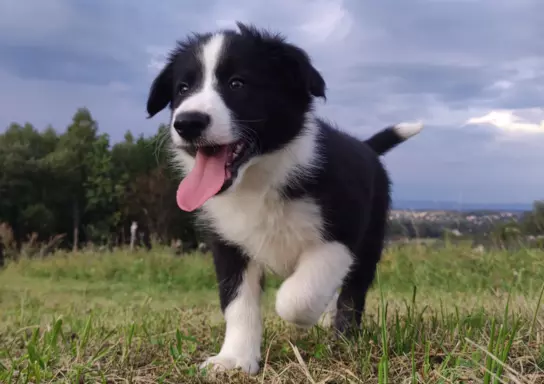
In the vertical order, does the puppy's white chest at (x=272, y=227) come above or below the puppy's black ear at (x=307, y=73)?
below

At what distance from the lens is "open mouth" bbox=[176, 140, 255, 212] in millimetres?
2787

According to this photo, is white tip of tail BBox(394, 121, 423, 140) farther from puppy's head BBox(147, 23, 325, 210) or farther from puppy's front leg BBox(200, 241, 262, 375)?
puppy's front leg BBox(200, 241, 262, 375)

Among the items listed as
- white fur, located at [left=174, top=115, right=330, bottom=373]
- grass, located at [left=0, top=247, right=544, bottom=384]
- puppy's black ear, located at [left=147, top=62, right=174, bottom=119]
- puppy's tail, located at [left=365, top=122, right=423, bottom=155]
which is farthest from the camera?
puppy's tail, located at [left=365, top=122, right=423, bottom=155]

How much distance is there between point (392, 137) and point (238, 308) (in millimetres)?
2223

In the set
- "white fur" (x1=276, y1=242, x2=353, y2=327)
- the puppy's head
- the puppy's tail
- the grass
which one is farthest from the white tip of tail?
"white fur" (x1=276, y1=242, x2=353, y2=327)

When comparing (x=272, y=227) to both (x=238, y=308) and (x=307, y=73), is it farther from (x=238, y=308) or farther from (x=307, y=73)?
(x=307, y=73)

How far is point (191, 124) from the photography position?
2.65 m

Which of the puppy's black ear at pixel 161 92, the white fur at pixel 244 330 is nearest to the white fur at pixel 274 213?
the white fur at pixel 244 330

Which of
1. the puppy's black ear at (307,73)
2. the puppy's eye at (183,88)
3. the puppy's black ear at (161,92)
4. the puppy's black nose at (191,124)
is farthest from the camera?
the puppy's black ear at (161,92)

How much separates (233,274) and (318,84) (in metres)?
1.07

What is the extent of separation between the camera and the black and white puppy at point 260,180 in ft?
9.14

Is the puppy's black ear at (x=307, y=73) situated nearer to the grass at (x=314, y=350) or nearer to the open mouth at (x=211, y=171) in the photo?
the open mouth at (x=211, y=171)

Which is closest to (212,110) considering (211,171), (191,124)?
(191,124)

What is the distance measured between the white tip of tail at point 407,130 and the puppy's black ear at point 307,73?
5.72 ft
